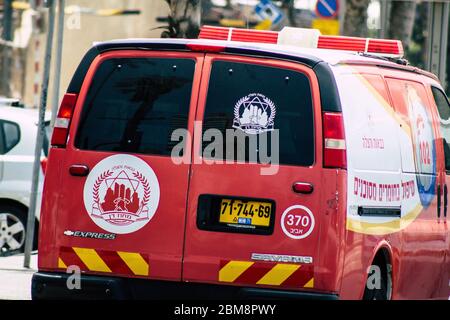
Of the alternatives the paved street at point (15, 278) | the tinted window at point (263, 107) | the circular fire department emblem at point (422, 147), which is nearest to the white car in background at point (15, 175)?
the paved street at point (15, 278)

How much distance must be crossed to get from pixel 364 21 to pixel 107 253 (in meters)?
13.1

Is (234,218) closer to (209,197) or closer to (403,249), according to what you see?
(209,197)

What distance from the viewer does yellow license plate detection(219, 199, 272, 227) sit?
8.26 meters

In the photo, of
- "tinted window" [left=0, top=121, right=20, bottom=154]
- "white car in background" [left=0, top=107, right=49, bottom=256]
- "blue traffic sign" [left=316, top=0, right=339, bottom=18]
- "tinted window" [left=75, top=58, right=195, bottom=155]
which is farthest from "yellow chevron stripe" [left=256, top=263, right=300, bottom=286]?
"blue traffic sign" [left=316, top=0, right=339, bottom=18]

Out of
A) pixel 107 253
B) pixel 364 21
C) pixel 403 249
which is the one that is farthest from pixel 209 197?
pixel 364 21

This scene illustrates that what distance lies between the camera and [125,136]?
8477 millimetres

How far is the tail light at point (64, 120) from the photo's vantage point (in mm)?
8609

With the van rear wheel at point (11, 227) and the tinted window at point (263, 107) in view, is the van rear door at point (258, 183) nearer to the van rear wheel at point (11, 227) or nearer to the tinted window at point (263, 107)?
the tinted window at point (263, 107)

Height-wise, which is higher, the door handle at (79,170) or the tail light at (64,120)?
the tail light at (64,120)

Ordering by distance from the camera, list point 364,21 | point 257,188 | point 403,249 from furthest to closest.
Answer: point 364,21 < point 403,249 < point 257,188

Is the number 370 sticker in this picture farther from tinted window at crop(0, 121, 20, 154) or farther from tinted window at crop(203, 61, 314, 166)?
tinted window at crop(0, 121, 20, 154)

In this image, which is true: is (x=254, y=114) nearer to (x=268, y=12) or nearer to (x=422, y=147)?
(x=422, y=147)

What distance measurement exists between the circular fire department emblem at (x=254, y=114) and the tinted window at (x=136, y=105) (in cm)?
32

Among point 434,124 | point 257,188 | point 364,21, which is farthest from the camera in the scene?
point 364,21
